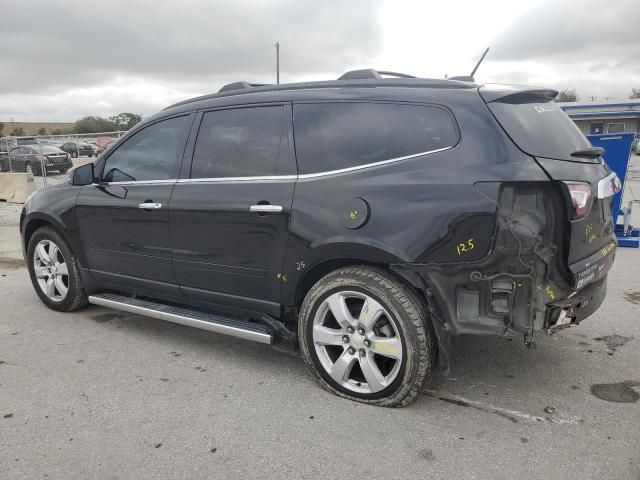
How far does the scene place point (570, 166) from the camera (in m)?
2.89

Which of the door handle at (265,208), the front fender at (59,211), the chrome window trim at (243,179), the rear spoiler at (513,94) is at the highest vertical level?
the rear spoiler at (513,94)

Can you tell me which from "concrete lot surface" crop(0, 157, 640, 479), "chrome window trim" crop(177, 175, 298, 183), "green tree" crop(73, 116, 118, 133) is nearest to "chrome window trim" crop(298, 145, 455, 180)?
"chrome window trim" crop(177, 175, 298, 183)

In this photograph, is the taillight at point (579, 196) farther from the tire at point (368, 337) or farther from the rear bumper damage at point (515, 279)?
the tire at point (368, 337)

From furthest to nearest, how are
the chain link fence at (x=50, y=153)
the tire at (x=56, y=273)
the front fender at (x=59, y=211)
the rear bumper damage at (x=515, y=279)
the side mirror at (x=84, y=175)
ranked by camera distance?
the chain link fence at (x=50, y=153) → the tire at (x=56, y=273) → the front fender at (x=59, y=211) → the side mirror at (x=84, y=175) → the rear bumper damage at (x=515, y=279)

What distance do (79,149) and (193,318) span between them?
73.8 feet

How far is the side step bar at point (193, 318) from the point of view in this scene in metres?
3.53

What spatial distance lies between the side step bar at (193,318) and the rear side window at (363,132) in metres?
1.11

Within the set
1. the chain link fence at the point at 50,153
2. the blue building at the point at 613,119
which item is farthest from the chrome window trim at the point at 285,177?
the blue building at the point at 613,119

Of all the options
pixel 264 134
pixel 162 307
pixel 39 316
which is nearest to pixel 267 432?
pixel 162 307

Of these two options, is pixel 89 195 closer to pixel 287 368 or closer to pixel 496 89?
pixel 287 368

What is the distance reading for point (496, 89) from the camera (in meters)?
3.09

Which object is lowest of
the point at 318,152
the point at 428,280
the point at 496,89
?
the point at 428,280

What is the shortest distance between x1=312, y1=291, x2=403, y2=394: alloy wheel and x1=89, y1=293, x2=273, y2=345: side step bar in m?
0.41

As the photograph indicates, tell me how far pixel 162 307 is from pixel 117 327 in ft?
2.46
